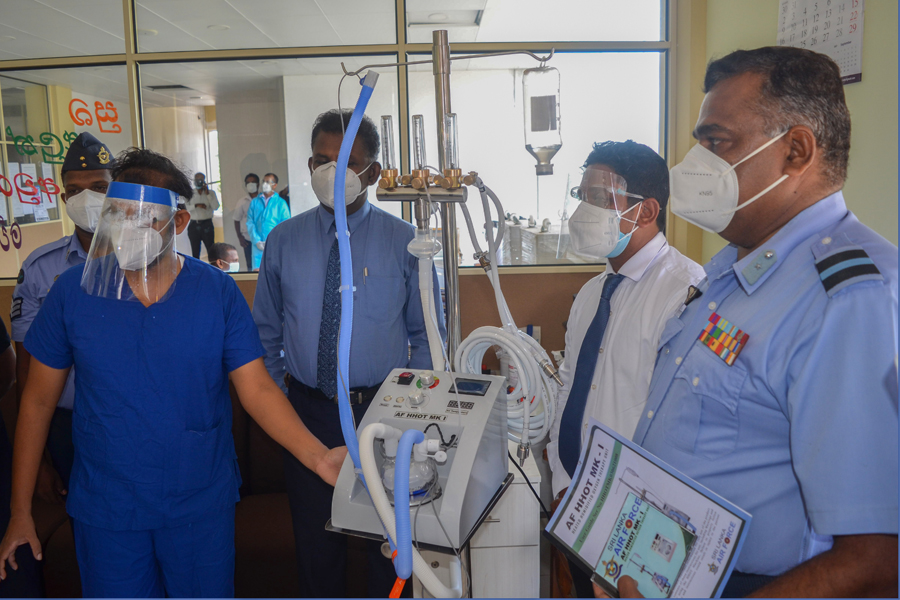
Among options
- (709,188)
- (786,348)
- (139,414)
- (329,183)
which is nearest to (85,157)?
(329,183)

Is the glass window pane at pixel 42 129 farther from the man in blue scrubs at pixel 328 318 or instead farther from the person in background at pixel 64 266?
the man in blue scrubs at pixel 328 318

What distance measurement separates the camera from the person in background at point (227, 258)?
3.31 meters

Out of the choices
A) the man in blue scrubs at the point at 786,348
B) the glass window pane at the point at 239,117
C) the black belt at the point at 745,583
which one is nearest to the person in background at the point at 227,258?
the glass window pane at the point at 239,117

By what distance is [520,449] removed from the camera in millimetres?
1460

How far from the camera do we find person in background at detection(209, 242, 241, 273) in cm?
331

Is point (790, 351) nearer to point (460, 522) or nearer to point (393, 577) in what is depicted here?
point (460, 522)

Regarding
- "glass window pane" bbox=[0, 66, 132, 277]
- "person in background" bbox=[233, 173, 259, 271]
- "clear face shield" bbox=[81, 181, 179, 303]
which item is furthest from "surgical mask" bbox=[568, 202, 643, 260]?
"glass window pane" bbox=[0, 66, 132, 277]

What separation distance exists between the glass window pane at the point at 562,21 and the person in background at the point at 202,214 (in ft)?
5.00

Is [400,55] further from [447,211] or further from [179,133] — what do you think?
[447,211]

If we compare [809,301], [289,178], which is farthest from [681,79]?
[809,301]

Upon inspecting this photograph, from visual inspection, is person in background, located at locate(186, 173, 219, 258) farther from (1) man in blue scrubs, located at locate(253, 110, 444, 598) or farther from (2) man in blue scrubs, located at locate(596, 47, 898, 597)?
(2) man in blue scrubs, located at locate(596, 47, 898, 597)

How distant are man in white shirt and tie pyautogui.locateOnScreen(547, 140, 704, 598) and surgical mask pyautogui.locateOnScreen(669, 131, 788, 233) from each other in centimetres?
38

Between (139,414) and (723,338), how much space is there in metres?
1.18

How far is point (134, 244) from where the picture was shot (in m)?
1.26
